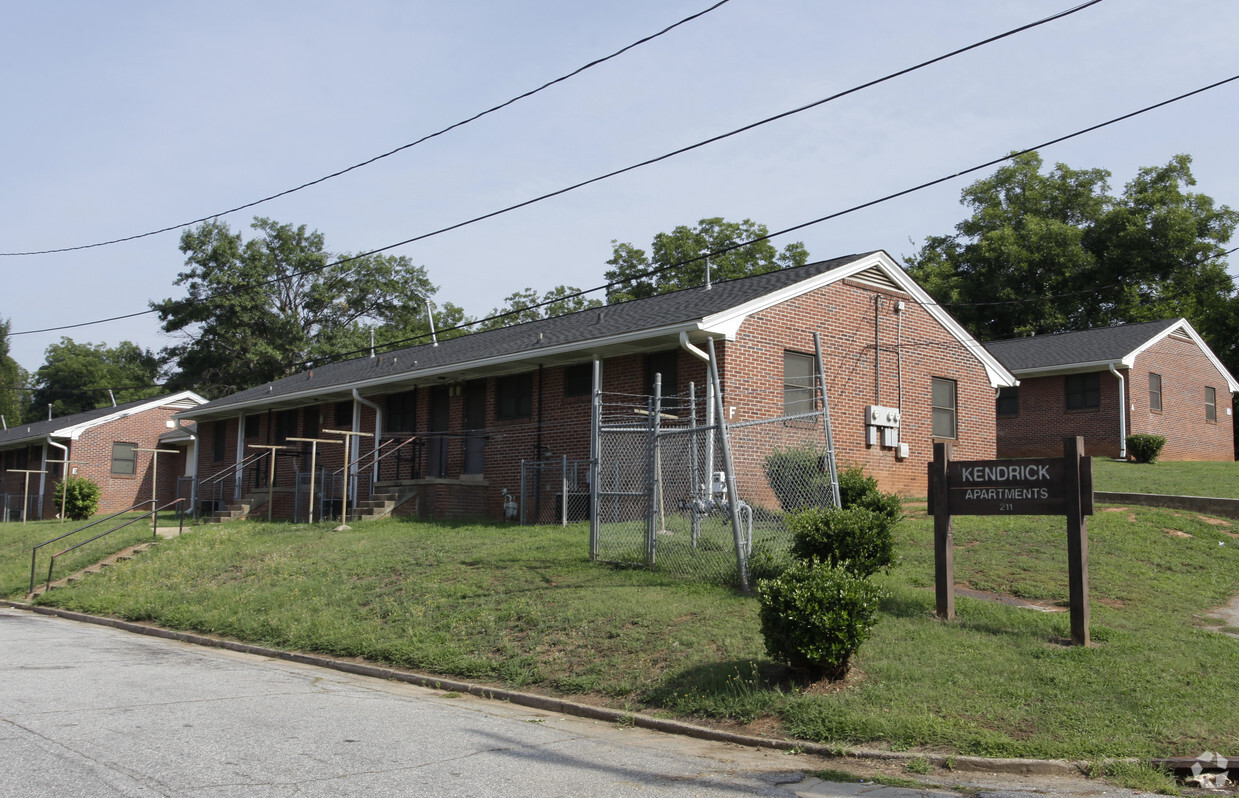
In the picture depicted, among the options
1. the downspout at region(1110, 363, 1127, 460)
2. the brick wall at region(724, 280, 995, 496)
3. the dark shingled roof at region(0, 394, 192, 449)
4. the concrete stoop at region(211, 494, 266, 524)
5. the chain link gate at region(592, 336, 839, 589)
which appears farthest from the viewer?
the dark shingled roof at region(0, 394, 192, 449)

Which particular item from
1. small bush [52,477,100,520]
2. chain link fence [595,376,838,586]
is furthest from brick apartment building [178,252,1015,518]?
small bush [52,477,100,520]

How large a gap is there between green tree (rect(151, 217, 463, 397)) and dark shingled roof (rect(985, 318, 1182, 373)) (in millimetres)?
29496

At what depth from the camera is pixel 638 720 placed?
831 centimetres

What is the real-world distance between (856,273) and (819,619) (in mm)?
13720

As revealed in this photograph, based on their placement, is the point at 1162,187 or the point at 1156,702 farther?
the point at 1162,187

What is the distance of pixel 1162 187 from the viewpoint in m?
45.3

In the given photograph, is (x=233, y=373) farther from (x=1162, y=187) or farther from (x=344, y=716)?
(x=344, y=716)

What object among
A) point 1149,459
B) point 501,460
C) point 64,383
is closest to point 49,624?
point 501,460

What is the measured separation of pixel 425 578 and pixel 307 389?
16.6m

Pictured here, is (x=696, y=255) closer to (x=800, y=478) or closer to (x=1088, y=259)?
(x=1088, y=259)

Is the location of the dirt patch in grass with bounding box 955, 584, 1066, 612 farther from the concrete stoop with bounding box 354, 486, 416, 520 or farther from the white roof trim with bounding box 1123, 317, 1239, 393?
the white roof trim with bounding box 1123, 317, 1239, 393

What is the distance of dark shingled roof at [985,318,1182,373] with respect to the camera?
93.4ft

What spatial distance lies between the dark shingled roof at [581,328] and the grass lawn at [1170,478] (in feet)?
22.9

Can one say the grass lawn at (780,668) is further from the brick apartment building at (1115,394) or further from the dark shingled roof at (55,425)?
the dark shingled roof at (55,425)
